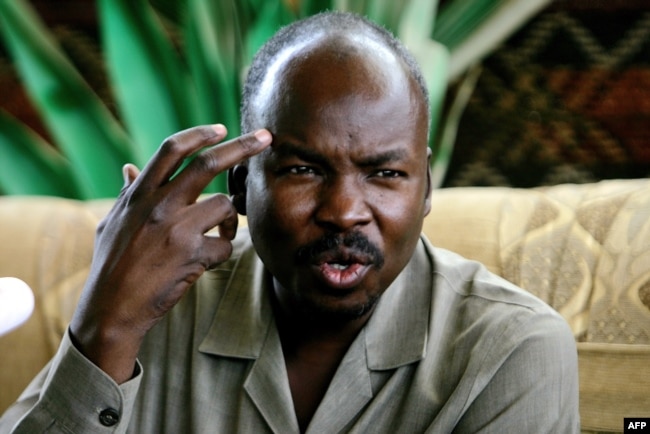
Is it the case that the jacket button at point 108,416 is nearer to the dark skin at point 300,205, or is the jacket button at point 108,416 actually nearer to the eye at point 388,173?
the dark skin at point 300,205

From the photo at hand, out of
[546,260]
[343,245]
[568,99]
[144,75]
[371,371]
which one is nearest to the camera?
[343,245]

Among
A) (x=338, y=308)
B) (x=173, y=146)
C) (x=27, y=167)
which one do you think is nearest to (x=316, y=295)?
(x=338, y=308)

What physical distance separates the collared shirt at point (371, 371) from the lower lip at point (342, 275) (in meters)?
0.17

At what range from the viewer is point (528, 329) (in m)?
1.24

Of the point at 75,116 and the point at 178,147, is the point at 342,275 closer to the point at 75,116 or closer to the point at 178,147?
the point at 178,147

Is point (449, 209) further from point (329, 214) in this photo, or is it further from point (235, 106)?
point (235, 106)

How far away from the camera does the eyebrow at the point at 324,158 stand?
1159 millimetres

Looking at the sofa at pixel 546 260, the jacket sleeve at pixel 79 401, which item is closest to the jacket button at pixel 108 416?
the jacket sleeve at pixel 79 401

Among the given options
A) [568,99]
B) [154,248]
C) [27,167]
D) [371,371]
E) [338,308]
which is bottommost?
[568,99]

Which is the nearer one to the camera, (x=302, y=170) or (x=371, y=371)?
(x=302, y=170)

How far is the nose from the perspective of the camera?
3.70ft

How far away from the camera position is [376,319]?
52.7 inches

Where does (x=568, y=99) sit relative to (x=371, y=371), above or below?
below

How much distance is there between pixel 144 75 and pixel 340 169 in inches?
54.6
